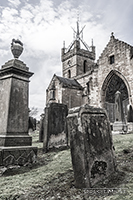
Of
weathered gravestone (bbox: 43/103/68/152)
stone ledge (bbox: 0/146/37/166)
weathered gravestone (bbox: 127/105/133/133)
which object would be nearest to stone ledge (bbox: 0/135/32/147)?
stone ledge (bbox: 0/146/37/166)

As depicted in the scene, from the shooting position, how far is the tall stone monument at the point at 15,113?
11.8 feet

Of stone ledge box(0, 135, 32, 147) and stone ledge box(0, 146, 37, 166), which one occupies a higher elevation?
stone ledge box(0, 135, 32, 147)

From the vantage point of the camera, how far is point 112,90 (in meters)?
16.5

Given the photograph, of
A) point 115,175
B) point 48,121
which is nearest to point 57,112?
point 48,121

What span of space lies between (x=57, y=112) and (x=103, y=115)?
11.0 feet

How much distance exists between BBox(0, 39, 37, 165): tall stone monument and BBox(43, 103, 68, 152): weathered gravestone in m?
1.45

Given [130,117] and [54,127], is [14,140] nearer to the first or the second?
[54,127]

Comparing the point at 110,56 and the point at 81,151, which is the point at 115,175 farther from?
the point at 110,56

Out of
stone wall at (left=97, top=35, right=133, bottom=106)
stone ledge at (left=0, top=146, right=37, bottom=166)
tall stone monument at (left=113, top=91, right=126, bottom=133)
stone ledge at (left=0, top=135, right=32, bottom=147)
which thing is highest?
stone wall at (left=97, top=35, right=133, bottom=106)

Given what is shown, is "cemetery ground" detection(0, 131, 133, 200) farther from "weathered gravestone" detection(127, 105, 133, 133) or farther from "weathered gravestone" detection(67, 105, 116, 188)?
"weathered gravestone" detection(127, 105, 133, 133)

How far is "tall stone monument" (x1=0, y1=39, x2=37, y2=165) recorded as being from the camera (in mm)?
3594

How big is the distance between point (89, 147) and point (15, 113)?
236cm

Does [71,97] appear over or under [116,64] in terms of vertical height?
under

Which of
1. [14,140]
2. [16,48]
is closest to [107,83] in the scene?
[16,48]
